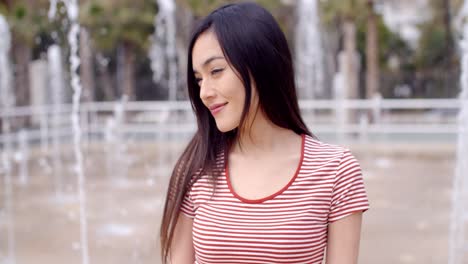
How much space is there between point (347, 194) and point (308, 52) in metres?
18.9

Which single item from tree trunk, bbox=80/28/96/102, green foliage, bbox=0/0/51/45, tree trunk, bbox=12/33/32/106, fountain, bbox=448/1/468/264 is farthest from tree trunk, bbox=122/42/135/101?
fountain, bbox=448/1/468/264

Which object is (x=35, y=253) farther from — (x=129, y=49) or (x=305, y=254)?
(x=129, y=49)

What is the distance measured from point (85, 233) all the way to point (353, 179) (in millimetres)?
4148

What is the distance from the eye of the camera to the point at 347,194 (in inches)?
46.9

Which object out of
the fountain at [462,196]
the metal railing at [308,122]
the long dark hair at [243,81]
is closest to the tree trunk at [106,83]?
the metal railing at [308,122]

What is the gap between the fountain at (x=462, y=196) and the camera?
4.49 m

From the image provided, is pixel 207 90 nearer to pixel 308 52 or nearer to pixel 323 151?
pixel 323 151

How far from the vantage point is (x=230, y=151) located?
136 cm

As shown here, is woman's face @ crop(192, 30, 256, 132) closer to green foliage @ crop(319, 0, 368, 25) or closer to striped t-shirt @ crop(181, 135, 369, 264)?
striped t-shirt @ crop(181, 135, 369, 264)

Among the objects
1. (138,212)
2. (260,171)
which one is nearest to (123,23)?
(138,212)

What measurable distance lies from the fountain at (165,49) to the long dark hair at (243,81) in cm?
1525

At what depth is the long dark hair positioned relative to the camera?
1206 millimetres

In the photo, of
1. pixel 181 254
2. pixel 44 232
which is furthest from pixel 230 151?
pixel 44 232

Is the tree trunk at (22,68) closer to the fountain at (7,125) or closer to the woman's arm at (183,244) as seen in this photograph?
the fountain at (7,125)
